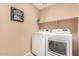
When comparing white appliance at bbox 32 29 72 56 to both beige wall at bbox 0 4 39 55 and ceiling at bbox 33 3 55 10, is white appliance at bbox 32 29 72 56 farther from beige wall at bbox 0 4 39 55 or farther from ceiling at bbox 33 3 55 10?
ceiling at bbox 33 3 55 10

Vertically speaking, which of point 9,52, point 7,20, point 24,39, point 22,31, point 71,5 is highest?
point 71,5

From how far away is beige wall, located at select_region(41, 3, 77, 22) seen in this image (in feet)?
3.49

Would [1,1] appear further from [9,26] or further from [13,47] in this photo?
[13,47]

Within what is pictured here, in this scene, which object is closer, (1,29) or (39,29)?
(1,29)

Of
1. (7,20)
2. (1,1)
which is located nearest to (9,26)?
(7,20)

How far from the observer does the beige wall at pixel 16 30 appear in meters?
1.03

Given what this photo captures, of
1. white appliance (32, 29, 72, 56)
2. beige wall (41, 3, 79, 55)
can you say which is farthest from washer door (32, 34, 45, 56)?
beige wall (41, 3, 79, 55)

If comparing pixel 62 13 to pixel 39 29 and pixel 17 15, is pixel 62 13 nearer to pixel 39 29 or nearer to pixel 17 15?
pixel 39 29

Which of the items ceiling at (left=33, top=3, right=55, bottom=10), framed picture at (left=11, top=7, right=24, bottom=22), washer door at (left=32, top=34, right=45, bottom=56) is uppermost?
ceiling at (left=33, top=3, right=55, bottom=10)

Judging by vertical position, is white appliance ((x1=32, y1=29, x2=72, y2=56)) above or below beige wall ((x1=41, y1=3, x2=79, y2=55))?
below

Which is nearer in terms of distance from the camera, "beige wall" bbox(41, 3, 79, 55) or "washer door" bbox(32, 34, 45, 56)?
"beige wall" bbox(41, 3, 79, 55)

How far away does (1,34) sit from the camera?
102 centimetres

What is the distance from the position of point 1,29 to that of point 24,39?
0.31m

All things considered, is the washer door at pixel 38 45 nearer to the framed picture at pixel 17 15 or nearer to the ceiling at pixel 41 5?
the framed picture at pixel 17 15
